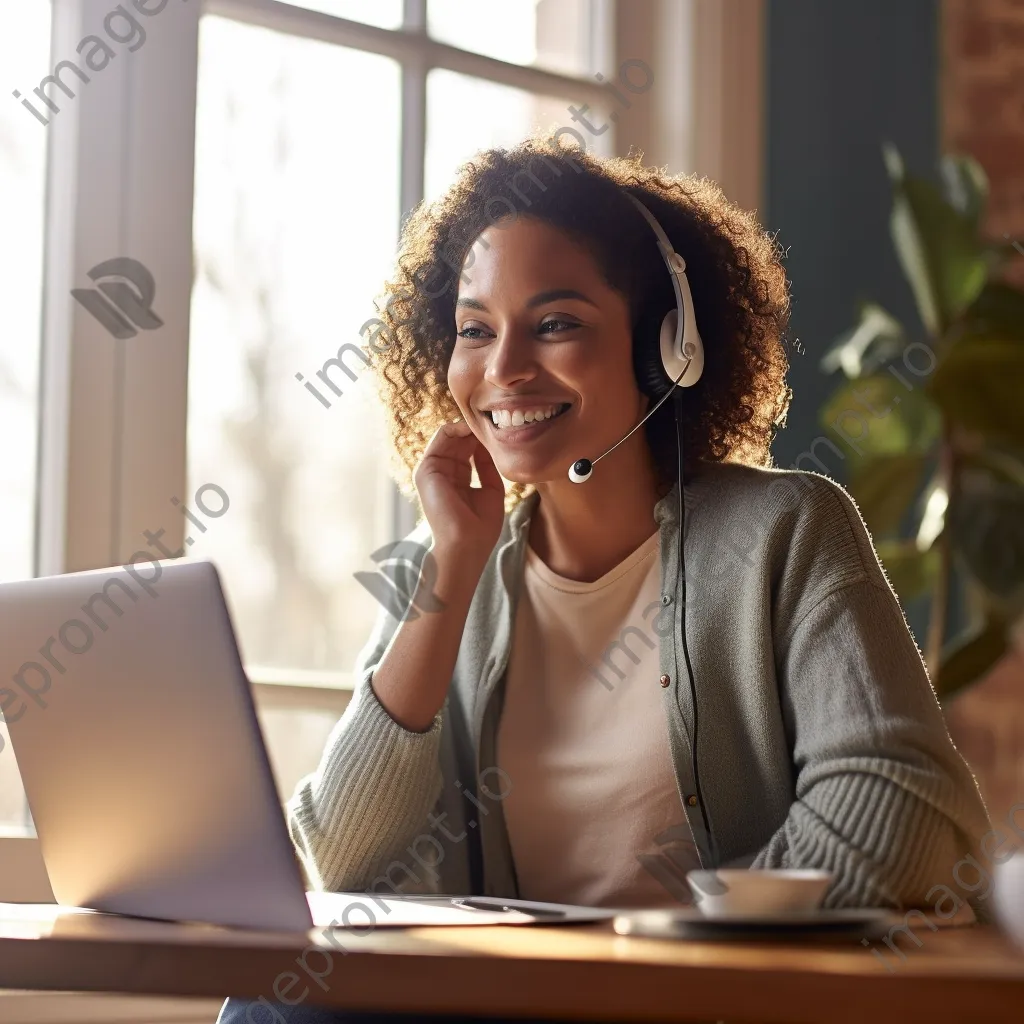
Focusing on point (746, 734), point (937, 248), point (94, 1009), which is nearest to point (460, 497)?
point (746, 734)

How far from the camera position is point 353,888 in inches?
57.1

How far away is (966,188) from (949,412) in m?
0.44

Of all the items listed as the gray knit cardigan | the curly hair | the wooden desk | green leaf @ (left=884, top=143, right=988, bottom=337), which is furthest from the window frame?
green leaf @ (left=884, top=143, right=988, bottom=337)

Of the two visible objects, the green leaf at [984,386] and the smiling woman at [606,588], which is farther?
the green leaf at [984,386]

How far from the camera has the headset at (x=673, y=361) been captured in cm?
147

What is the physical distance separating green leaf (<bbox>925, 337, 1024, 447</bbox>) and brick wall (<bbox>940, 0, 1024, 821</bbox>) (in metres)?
0.57

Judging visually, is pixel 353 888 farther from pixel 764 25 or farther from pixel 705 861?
pixel 764 25

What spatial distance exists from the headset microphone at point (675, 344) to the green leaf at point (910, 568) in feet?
3.77

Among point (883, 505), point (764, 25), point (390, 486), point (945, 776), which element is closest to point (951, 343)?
point (883, 505)

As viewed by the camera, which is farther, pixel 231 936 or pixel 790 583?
pixel 790 583

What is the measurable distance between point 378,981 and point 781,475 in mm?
866

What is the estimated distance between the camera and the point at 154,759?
970mm

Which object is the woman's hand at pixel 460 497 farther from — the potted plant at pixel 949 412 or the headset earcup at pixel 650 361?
the potted plant at pixel 949 412

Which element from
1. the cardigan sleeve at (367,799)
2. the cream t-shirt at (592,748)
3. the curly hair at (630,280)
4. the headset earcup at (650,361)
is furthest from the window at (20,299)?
the headset earcup at (650,361)
